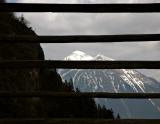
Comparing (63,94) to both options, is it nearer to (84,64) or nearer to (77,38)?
(84,64)

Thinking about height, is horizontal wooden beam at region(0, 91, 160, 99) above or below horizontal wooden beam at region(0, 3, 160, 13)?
below

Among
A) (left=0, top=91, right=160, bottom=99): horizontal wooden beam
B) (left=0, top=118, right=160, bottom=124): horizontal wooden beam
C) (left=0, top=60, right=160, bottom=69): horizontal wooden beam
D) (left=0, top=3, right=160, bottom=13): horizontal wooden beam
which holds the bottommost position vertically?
(left=0, top=118, right=160, bottom=124): horizontal wooden beam

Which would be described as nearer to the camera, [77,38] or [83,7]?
[83,7]

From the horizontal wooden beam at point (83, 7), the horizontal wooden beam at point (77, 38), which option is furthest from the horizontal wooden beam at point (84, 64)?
the horizontal wooden beam at point (83, 7)

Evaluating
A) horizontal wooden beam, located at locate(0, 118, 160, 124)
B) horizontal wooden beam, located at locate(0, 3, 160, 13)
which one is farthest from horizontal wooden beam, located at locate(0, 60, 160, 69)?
horizontal wooden beam, located at locate(0, 118, 160, 124)

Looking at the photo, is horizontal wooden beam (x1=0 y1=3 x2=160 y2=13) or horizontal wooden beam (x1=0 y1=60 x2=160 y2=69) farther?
horizontal wooden beam (x1=0 y1=60 x2=160 y2=69)

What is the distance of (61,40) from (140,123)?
1.52 meters

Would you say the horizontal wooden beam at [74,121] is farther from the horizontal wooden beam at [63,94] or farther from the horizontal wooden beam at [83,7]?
the horizontal wooden beam at [83,7]

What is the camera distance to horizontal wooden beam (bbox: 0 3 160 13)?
221 inches

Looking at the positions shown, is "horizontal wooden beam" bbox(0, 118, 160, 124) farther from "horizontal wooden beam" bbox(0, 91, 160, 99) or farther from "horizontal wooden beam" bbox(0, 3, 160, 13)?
"horizontal wooden beam" bbox(0, 3, 160, 13)

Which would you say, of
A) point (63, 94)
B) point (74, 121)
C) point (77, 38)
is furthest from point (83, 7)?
point (74, 121)

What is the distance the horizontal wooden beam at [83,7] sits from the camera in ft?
18.4

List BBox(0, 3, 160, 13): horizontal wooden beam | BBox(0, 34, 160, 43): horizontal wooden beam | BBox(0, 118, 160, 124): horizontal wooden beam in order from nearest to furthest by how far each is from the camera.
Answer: BBox(0, 118, 160, 124): horizontal wooden beam
BBox(0, 3, 160, 13): horizontal wooden beam
BBox(0, 34, 160, 43): horizontal wooden beam

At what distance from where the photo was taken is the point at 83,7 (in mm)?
5637
